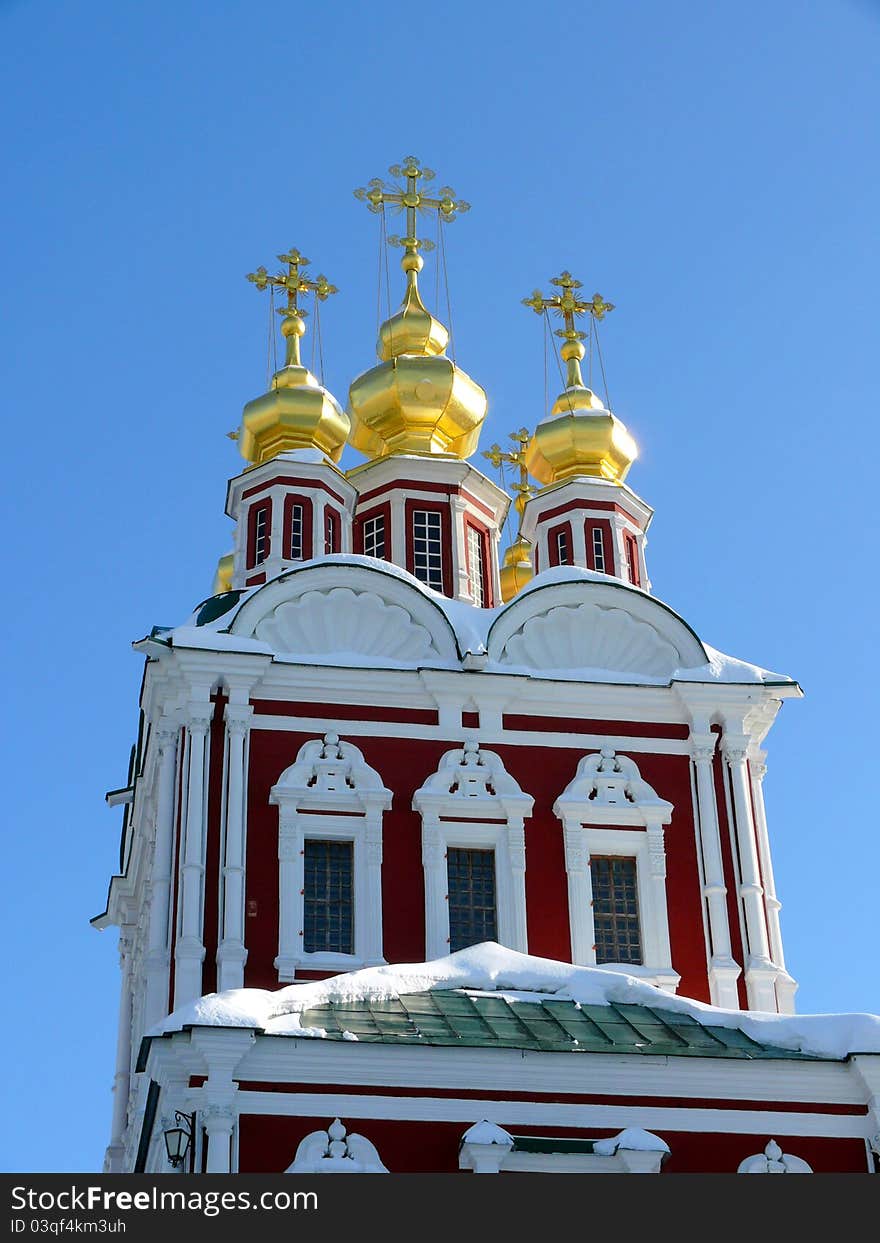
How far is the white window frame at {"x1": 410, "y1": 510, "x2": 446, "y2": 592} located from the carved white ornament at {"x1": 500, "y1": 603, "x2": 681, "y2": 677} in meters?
1.78

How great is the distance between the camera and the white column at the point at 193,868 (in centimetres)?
1764

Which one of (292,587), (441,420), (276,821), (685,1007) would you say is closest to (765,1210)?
(685,1007)

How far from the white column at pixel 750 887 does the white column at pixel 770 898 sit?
9 centimetres

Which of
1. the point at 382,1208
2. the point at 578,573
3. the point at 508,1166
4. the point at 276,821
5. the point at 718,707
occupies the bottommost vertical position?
the point at 382,1208

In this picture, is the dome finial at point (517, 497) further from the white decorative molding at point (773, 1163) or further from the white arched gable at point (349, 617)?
the white decorative molding at point (773, 1163)

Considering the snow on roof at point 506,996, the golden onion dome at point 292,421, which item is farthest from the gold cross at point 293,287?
the snow on roof at point 506,996

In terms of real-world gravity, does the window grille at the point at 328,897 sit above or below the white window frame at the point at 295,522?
below

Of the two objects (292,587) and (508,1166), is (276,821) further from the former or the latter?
(508,1166)

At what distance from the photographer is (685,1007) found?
1560 cm

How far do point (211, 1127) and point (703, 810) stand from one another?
7.41 meters

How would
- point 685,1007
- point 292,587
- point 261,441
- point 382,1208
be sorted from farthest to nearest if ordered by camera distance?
1. point 261,441
2. point 292,587
3. point 685,1007
4. point 382,1208

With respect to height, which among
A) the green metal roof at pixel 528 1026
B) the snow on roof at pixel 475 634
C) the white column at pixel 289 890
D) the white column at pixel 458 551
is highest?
the white column at pixel 458 551

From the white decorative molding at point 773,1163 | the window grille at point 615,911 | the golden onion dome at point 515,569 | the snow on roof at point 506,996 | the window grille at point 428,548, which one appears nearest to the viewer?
the snow on roof at point 506,996

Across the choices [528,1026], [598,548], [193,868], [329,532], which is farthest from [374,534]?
[528,1026]
